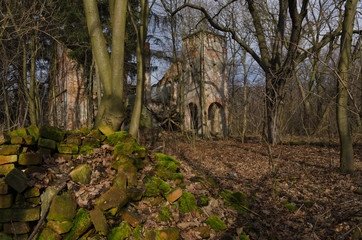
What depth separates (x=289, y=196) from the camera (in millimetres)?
4918

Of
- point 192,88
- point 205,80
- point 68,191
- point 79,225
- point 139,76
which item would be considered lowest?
point 79,225

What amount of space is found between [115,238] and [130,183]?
104cm

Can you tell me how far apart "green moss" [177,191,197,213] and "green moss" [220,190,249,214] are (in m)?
0.72

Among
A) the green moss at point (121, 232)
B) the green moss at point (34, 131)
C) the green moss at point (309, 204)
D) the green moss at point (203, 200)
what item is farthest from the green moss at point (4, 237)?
the green moss at point (309, 204)

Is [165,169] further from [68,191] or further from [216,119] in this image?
[216,119]

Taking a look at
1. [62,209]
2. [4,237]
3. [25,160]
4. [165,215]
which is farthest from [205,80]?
[4,237]

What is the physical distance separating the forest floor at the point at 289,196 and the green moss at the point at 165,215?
354 millimetres

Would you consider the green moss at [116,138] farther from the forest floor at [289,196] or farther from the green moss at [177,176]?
the forest floor at [289,196]

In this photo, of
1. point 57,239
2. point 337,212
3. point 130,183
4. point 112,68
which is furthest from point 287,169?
point 57,239

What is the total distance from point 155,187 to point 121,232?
1.06 m

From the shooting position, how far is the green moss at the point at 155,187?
3852 millimetres

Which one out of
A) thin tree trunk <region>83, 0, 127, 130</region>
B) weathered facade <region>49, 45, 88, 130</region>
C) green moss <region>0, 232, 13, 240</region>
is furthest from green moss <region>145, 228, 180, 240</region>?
weathered facade <region>49, 45, 88, 130</region>

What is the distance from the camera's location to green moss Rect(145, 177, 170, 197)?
3852 millimetres

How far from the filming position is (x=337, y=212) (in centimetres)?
391
